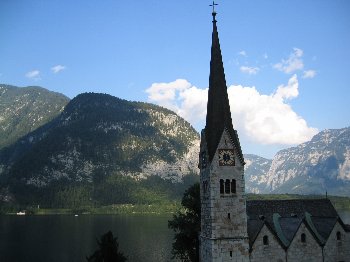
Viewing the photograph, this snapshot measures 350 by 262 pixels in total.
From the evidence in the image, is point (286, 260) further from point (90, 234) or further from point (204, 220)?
point (90, 234)

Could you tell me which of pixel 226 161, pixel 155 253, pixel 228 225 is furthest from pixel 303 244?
pixel 155 253

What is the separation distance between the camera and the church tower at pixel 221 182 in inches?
1768

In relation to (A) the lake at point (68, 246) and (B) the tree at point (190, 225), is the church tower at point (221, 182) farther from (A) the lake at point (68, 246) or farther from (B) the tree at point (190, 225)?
(A) the lake at point (68, 246)

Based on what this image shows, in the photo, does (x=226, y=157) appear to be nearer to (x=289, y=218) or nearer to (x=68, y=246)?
(x=289, y=218)

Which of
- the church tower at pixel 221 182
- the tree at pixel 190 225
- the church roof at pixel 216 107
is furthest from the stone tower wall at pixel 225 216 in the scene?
the tree at pixel 190 225

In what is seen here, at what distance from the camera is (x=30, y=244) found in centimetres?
12212

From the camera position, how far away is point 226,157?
4594 cm

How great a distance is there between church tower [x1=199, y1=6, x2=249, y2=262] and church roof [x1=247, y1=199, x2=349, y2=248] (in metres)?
3.92

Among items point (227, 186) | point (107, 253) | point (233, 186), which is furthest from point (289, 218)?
point (107, 253)

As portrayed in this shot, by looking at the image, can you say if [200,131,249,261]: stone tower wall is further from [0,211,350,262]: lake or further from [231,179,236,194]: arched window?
[0,211,350,262]: lake

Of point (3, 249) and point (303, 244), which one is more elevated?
point (303, 244)

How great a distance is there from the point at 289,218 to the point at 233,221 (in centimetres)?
1121

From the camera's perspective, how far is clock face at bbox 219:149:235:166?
45.8 meters

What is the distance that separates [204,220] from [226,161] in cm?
729
